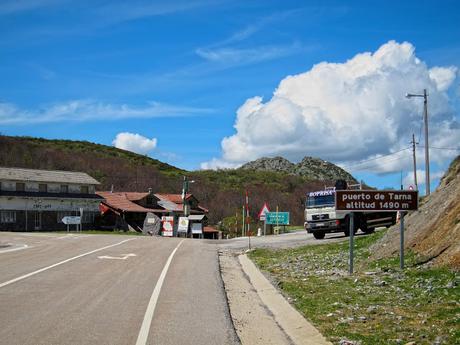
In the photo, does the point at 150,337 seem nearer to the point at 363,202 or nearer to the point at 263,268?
the point at 363,202

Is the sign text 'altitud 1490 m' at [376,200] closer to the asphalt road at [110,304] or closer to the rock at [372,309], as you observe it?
the asphalt road at [110,304]

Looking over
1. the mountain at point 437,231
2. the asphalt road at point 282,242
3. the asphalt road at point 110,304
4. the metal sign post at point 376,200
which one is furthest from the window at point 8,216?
the metal sign post at point 376,200

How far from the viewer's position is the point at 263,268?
750 inches

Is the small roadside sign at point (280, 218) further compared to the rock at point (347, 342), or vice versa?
the small roadside sign at point (280, 218)

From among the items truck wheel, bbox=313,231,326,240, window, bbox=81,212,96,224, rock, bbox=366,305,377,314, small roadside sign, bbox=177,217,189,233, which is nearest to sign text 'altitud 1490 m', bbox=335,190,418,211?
rock, bbox=366,305,377,314

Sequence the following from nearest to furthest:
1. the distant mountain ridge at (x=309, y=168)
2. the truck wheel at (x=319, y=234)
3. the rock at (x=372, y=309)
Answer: the rock at (x=372, y=309) < the truck wheel at (x=319, y=234) < the distant mountain ridge at (x=309, y=168)

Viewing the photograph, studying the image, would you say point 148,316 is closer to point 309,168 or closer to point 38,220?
point 38,220

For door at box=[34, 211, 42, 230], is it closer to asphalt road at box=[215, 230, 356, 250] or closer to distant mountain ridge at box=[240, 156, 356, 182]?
asphalt road at box=[215, 230, 356, 250]

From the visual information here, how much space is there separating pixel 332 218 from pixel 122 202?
44354 millimetres

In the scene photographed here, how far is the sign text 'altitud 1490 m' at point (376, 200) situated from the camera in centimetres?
1520

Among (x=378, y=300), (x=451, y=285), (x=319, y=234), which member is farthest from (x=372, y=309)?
(x=319, y=234)

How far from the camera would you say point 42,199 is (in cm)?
6259

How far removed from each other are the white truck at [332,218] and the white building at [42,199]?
116ft

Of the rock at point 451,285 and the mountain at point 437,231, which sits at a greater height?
the mountain at point 437,231
